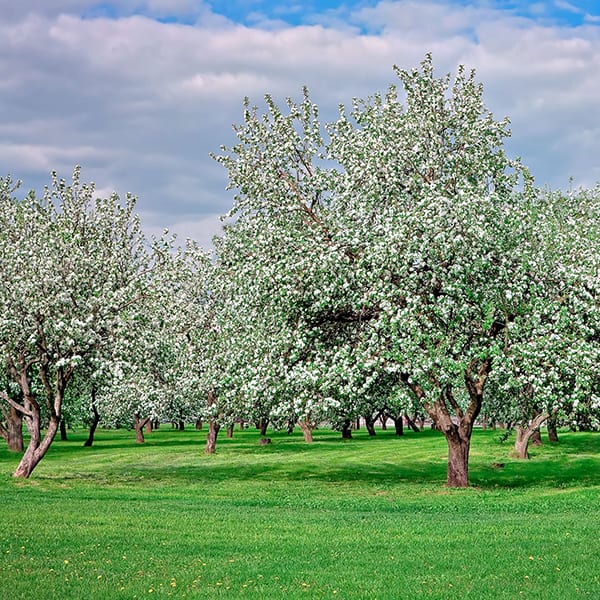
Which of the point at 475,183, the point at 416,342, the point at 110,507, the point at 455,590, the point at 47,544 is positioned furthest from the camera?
the point at 475,183

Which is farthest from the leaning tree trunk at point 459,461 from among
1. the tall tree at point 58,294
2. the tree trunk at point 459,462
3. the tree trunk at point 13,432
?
the tree trunk at point 13,432

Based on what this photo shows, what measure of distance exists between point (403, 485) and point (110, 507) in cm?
1527

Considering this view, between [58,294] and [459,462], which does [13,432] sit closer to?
[58,294]

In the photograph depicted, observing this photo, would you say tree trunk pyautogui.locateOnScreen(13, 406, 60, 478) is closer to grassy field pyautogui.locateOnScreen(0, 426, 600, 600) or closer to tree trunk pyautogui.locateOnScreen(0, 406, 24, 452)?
grassy field pyautogui.locateOnScreen(0, 426, 600, 600)

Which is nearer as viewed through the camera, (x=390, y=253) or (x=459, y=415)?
(x=390, y=253)

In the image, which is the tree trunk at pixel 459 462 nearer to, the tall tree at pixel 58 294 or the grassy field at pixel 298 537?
the grassy field at pixel 298 537

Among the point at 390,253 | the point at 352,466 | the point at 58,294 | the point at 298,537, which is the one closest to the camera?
the point at 298,537

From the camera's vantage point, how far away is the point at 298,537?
19.0 metres

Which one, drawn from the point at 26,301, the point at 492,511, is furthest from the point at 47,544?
the point at 26,301

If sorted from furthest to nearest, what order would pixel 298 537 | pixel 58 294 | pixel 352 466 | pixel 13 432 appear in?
pixel 13 432 → pixel 352 466 → pixel 58 294 → pixel 298 537

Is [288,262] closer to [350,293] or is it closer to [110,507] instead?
[350,293]

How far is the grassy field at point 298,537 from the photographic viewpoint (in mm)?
13742

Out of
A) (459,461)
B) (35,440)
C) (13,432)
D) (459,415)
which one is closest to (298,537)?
(459,461)

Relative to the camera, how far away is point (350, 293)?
97.3ft
